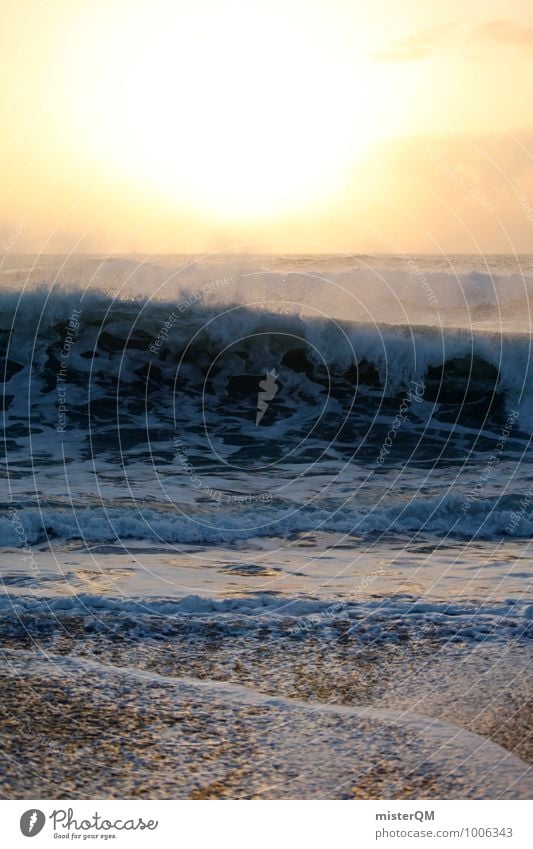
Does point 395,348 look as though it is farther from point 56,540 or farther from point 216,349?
point 56,540

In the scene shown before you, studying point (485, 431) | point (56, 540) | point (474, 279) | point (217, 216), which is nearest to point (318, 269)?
point (474, 279)

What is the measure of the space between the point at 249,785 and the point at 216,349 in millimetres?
21189

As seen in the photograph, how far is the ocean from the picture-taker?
18.6 feet

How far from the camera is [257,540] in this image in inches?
486

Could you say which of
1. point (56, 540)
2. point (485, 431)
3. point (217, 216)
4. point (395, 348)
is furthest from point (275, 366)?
point (56, 540)

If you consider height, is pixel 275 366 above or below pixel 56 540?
above

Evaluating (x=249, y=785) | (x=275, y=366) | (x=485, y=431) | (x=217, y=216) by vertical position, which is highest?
(x=217, y=216)

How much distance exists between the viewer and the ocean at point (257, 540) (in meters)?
5.67

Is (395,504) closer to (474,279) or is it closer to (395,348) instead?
(395,348)

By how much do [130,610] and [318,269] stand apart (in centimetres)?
2773

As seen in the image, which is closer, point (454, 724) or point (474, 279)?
point (454, 724)

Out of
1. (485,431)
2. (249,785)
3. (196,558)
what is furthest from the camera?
(485,431)

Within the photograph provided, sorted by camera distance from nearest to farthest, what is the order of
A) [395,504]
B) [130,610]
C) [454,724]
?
[454,724]
[130,610]
[395,504]

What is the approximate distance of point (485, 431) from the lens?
21359mm
